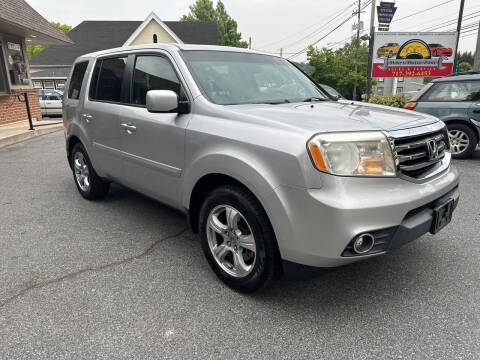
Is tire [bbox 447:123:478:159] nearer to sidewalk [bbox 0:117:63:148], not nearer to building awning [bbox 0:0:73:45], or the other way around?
sidewalk [bbox 0:117:63:148]

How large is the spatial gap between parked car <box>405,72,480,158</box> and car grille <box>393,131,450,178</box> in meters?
4.91

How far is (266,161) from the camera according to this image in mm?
2266

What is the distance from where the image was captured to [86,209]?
179 inches

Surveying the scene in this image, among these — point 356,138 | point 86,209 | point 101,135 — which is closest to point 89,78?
point 101,135

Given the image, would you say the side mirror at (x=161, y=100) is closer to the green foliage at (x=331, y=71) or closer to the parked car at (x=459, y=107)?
the parked car at (x=459, y=107)

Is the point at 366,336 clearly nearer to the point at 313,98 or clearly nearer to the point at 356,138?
the point at 356,138

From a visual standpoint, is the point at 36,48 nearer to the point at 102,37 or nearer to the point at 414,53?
the point at 102,37

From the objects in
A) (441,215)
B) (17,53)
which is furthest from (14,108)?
(441,215)

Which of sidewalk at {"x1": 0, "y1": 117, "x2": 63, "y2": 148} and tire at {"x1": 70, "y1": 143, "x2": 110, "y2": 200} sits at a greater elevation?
tire at {"x1": 70, "y1": 143, "x2": 110, "y2": 200}

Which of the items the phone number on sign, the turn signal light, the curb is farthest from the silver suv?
the phone number on sign

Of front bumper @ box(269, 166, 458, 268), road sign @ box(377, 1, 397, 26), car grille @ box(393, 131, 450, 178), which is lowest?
front bumper @ box(269, 166, 458, 268)

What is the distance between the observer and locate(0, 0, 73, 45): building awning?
11.2m

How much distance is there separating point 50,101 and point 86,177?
52.6 feet

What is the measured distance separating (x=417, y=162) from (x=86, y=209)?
3.80 m
